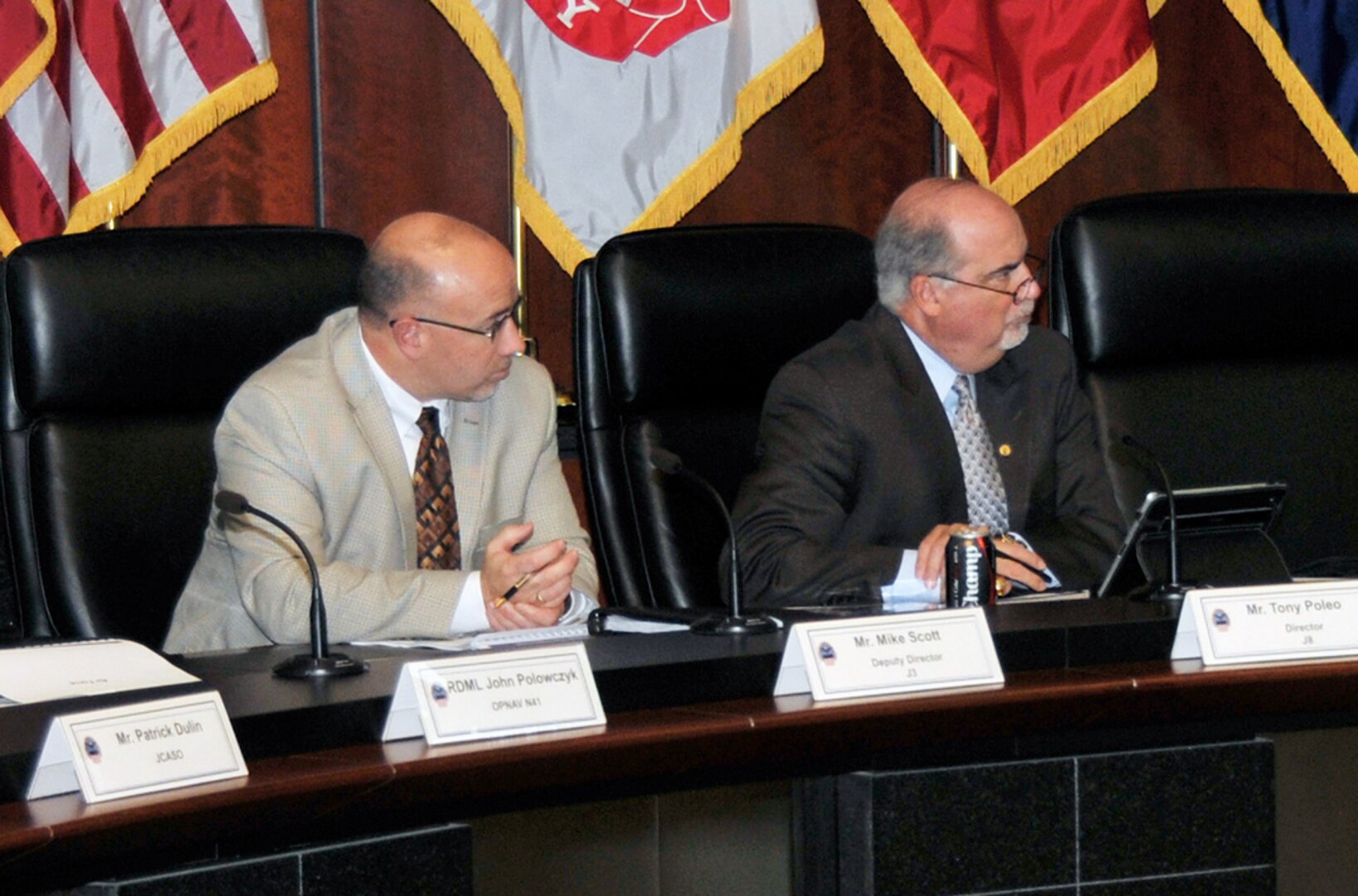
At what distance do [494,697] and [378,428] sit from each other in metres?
0.94

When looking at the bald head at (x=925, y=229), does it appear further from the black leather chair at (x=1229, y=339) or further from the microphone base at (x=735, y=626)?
the microphone base at (x=735, y=626)

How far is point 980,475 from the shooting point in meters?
2.95

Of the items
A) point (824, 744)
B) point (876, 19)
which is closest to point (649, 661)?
point (824, 744)

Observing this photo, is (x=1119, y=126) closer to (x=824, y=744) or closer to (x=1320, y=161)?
(x=1320, y=161)

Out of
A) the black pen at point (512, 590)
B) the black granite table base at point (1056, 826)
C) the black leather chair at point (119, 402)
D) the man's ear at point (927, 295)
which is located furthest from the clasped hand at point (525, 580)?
the man's ear at point (927, 295)

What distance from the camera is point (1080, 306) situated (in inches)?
121

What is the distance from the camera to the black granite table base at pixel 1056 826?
1.87 m

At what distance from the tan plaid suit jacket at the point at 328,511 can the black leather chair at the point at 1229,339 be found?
0.95m

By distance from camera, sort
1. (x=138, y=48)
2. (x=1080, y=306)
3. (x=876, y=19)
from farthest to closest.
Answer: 1. (x=876, y=19)
2. (x=138, y=48)
3. (x=1080, y=306)

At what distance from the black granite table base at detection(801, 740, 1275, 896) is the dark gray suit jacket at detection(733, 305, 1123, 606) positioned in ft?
2.39

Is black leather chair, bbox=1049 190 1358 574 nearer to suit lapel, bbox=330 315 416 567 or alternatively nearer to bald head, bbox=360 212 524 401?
bald head, bbox=360 212 524 401

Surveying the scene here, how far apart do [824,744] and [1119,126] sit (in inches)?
113

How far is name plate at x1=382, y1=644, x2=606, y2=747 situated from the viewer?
5.53 feet

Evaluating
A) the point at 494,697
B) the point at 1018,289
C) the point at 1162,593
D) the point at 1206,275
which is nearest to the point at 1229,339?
the point at 1206,275
